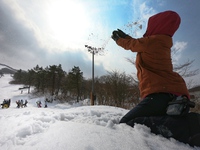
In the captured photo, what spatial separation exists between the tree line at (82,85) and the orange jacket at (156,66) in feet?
38.0

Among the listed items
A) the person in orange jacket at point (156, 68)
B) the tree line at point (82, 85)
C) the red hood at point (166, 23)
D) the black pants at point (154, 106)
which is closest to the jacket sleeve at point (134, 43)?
the person in orange jacket at point (156, 68)

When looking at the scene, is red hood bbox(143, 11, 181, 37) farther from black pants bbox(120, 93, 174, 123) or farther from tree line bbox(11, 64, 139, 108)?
tree line bbox(11, 64, 139, 108)

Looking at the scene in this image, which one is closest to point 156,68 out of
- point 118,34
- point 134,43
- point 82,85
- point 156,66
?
point 156,66

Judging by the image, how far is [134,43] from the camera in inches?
69.0

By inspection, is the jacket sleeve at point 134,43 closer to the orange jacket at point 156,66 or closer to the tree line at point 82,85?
the orange jacket at point 156,66

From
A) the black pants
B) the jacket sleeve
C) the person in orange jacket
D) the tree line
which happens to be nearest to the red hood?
the person in orange jacket

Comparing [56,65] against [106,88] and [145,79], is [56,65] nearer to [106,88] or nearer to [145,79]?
[106,88]

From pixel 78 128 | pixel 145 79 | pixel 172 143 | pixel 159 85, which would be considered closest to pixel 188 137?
pixel 172 143

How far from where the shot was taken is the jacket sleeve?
1.69m

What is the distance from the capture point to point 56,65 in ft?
136

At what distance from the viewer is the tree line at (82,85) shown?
54.1 ft

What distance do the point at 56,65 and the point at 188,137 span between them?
42794 mm

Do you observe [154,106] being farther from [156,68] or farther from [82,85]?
[82,85]

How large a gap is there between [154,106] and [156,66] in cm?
50
